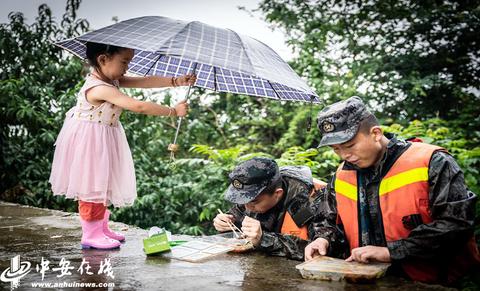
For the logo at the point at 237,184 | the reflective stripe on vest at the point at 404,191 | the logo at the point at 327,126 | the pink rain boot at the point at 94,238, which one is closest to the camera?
the reflective stripe on vest at the point at 404,191

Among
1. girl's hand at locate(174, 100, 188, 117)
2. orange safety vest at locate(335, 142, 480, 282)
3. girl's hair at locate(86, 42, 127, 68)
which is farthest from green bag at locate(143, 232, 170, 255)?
orange safety vest at locate(335, 142, 480, 282)

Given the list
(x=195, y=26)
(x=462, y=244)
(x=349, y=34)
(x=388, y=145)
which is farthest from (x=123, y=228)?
(x=349, y=34)

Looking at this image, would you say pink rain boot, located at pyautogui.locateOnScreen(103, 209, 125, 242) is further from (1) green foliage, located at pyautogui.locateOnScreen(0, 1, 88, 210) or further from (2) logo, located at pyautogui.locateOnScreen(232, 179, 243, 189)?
(1) green foliage, located at pyautogui.locateOnScreen(0, 1, 88, 210)

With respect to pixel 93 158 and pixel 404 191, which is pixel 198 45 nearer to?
pixel 93 158

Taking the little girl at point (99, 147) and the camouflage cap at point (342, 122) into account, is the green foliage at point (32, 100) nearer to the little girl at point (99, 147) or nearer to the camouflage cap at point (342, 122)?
the little girl at point (99, 147)

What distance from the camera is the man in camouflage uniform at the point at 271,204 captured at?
110 inches

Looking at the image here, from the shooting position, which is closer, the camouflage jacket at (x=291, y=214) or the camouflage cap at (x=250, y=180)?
the camouflage jacket at (x=291, y=214)

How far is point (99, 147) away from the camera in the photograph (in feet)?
9.27

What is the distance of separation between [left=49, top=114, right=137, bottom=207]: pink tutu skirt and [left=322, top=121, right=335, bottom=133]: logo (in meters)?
1.41

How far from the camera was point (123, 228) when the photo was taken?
372cm

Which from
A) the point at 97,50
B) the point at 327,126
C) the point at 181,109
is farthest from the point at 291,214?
the point at 97,50

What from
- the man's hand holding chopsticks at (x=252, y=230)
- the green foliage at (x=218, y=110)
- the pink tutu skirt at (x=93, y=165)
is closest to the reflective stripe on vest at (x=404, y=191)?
the man's hand holding chopsticks at (x=252, y=230)

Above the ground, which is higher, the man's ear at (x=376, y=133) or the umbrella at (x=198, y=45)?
the umbrella at (x=198, y=45)

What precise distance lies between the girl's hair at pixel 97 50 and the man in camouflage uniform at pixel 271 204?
1.19 metres
